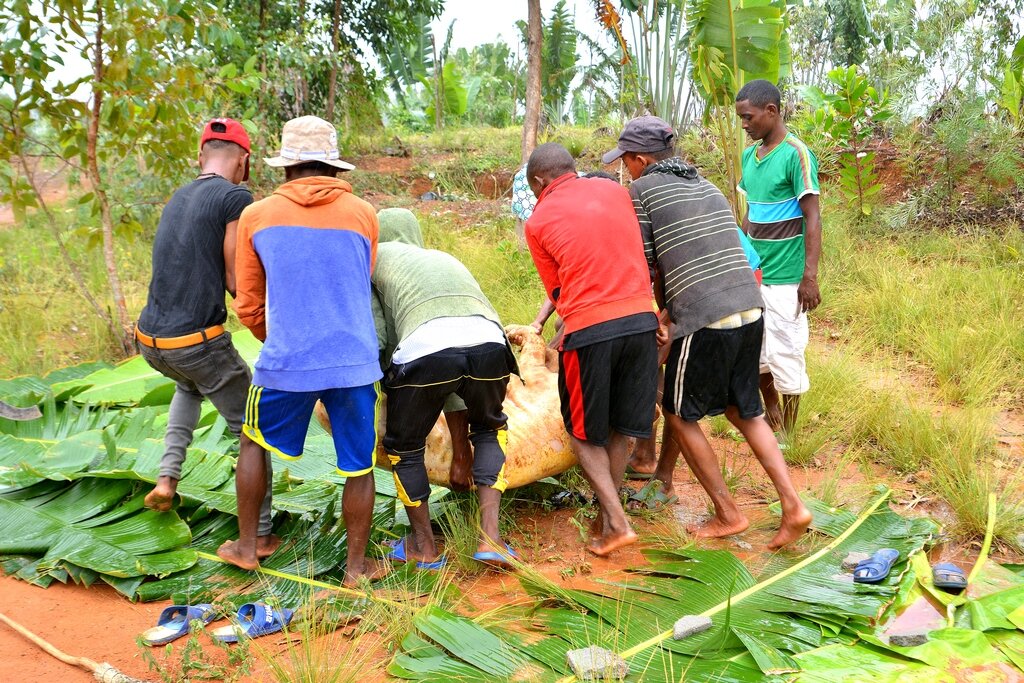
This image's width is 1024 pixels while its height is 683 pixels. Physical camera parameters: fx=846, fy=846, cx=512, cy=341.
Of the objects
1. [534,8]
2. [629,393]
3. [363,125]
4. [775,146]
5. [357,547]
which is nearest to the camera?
[357,547]

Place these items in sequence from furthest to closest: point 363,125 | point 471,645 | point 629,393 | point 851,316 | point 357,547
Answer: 1. point 363,125
2. point 851,316
3. point 629,393
4. point 357,547
5. point 471,645

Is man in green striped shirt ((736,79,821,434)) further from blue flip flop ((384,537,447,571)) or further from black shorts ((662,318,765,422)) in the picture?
blue flip flop ((384,537,447,571))

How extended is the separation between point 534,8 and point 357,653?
756cm

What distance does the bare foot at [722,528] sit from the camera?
374 cm

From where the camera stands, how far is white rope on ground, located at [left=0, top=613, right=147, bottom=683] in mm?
2804

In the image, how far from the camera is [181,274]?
3553mm

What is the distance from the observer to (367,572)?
3.46 meters

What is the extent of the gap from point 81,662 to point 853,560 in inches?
114

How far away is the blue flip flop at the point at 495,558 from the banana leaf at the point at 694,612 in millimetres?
140

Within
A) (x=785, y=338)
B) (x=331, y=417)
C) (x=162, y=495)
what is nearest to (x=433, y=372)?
(x=331, y=417)

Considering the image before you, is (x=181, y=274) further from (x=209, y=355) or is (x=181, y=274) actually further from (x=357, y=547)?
(x=357, y=547)

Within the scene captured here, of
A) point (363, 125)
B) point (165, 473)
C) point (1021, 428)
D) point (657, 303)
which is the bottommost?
point (1021, 428)

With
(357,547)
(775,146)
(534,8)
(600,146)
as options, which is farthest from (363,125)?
(357,547)

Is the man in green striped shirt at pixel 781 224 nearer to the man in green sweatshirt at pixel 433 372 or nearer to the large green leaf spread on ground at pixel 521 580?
the large green leaf spread on ground at pixel 521 580
